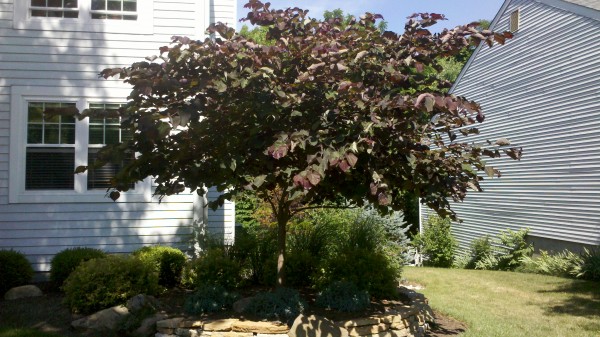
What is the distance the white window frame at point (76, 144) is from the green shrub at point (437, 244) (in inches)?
380

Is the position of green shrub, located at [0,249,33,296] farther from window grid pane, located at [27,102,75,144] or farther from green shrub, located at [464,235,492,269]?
green shrub, located at [464,235,492,269]

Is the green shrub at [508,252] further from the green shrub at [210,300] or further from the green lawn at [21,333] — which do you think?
the green lawn at [21,333]

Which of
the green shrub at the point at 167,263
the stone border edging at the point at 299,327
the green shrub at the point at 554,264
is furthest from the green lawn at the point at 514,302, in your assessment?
the green shrub at the point at 167,263

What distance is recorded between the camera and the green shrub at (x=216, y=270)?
689 centimetres

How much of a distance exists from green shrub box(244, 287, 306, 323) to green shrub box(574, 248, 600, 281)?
7.23 meters

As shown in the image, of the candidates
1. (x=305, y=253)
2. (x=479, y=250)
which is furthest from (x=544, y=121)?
(x=305, y=253)

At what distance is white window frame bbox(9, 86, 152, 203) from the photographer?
878 centimetres

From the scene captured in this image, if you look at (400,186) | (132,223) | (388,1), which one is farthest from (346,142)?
(388,1)

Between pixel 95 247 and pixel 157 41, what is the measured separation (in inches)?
142

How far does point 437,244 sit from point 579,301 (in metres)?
7.69

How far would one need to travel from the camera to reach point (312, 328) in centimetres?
526

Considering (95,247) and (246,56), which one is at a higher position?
(246,56)

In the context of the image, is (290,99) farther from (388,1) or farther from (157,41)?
(388,1)

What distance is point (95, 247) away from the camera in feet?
29.6
